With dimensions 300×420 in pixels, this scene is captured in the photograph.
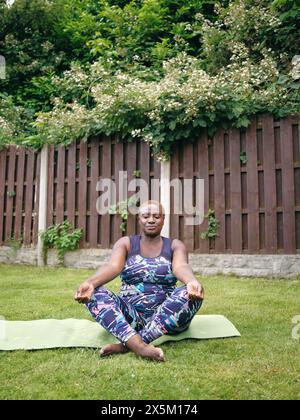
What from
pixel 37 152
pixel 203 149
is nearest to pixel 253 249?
pixel 203 149

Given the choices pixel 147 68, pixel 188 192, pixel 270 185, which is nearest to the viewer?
pixel 270 185

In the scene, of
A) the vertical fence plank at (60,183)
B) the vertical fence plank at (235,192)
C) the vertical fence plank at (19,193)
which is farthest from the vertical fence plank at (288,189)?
the vertical fence plank at (19,193)

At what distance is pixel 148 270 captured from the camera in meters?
3.46

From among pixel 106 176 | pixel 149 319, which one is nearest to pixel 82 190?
pixel 106 176

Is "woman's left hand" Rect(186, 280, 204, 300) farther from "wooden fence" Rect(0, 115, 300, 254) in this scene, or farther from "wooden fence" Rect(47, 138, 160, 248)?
"wooden fence" Rect(47, 138, 160, 248)

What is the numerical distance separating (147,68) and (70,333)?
22.6 feet

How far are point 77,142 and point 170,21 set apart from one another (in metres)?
4.40

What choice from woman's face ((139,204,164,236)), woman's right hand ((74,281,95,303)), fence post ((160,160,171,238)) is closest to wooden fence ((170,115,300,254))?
fence post ((160,160,171,238))

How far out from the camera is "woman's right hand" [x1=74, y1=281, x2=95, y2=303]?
2.97m

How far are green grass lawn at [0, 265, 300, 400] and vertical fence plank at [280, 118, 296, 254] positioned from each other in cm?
162

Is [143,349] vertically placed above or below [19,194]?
below

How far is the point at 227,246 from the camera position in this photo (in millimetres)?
6434

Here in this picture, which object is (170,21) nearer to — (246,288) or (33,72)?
(33,72)

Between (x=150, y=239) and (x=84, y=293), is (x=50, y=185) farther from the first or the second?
(x=84, y=293)
